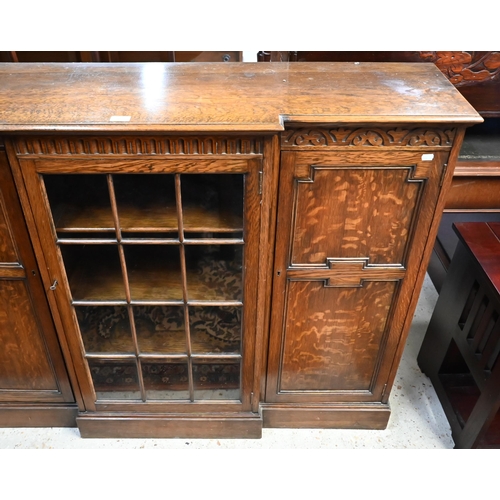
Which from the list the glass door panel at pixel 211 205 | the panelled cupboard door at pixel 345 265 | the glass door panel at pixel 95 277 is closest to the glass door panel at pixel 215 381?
the panelled cupboard door at pixel 345 265

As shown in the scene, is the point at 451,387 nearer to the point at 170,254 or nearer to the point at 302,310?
the point at 302,310

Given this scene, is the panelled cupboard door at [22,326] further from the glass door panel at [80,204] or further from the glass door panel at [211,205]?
the glass door panel at [211,205]

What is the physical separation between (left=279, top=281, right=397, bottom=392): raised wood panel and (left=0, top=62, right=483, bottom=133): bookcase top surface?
1.50 ft

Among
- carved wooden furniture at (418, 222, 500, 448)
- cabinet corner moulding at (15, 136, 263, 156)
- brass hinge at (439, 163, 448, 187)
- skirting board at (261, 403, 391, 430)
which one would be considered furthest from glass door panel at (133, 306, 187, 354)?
carved wooden furniture at (418, 222, 500, 448)

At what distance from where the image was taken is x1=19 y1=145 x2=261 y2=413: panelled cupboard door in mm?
1056

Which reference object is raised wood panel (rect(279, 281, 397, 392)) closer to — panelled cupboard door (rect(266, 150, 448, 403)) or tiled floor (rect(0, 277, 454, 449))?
panelled cupboard door (rect(266, 150, 448, 403))

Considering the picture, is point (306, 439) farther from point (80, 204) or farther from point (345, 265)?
point (80, 204)

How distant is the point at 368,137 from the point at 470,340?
813 mm

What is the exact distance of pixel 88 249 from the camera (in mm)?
1196

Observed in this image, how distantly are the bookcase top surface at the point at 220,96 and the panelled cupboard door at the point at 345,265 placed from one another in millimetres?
97

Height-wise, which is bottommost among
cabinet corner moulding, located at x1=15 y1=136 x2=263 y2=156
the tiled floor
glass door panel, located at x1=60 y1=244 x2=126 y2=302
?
the tiled floor

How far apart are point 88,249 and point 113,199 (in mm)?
197

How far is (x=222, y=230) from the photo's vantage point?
3.66ft

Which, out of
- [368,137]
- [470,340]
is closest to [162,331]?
[368,137]
